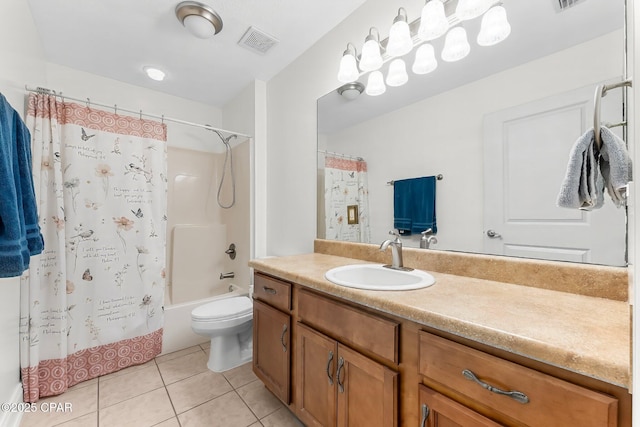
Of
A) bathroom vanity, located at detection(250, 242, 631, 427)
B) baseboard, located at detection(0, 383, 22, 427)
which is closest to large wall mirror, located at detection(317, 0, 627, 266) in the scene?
bathroom vanity, located at detection(250, 242, 631, 427)

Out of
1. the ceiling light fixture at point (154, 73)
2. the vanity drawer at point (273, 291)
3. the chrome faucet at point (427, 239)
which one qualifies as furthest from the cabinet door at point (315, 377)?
the ceiling light fixture at point (154, 73)

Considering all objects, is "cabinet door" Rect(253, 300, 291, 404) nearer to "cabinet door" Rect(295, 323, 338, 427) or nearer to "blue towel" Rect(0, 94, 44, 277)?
"cabinet door" Rect(295, 323, 338, 427)

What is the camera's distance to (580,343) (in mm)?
565

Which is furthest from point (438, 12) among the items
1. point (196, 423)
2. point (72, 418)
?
point (72, 418)

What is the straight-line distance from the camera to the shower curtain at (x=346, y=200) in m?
1.65

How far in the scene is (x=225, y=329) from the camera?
6.10 ft

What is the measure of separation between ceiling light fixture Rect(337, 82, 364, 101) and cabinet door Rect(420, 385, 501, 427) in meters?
1.56

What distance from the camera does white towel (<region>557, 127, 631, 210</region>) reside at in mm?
618

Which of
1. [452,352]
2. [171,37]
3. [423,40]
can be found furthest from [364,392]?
[171,37]

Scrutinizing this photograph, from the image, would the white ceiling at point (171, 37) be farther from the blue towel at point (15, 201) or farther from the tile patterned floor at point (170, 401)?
the tile patterned floor at point (170, 401)

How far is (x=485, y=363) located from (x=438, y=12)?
1.41m

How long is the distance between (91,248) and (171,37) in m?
1.58

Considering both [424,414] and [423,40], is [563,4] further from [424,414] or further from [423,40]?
[424,414]

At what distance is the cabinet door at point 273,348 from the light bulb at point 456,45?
1.47 m
